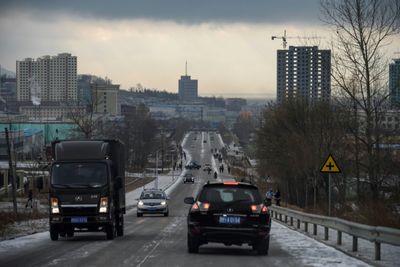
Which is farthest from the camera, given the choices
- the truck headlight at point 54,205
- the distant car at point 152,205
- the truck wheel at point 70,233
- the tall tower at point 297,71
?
the tall tower at point 297,71

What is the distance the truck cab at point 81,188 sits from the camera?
74.2 ft

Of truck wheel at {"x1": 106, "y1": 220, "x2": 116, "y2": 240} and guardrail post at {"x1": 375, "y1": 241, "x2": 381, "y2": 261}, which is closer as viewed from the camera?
guardrail post at {"x1": 375, "y1": 241, "x2": 381, "y2": 261}

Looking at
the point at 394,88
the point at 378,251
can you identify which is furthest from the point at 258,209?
the point at 394,88

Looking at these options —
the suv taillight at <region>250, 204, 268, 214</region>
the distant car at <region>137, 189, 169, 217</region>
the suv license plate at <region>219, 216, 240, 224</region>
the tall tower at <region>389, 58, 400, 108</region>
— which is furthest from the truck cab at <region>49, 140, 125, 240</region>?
the distant car at <region>137, 189, 169, 217</region>

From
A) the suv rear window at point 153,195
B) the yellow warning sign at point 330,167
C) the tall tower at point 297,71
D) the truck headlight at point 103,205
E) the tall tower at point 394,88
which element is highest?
the tall tower at point 297,71

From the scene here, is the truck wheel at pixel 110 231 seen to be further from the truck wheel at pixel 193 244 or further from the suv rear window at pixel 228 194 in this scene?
the suv rear window at pixel 228 194

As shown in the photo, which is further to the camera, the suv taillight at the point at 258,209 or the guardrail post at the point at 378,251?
the suv taillight at the point at 258,209

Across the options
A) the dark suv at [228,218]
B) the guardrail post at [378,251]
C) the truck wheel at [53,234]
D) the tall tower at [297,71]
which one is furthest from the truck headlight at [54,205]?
the tall tower at [297,71]

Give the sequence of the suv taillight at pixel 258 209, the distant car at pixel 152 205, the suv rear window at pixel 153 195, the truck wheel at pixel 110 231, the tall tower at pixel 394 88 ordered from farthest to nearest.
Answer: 1. the suv rear window at pixel 153 195
2. the distant car at pixel 152 205
3. the tall tower at pixel 394 88
4. the truck wheel at pixel 110 231
5. the suv taillight at pixel 258 209

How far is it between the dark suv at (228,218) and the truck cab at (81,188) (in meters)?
5.19

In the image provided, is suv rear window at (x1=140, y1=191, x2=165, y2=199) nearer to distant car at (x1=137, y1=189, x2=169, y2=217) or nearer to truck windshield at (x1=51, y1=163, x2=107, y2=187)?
distant car at (x1=137, y1=189, x2=169, y2=217)

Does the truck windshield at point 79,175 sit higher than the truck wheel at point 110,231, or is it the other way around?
the truck windshield at point 79,175

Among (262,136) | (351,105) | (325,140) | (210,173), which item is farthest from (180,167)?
(351,105)

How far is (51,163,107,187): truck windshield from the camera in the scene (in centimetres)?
2272
